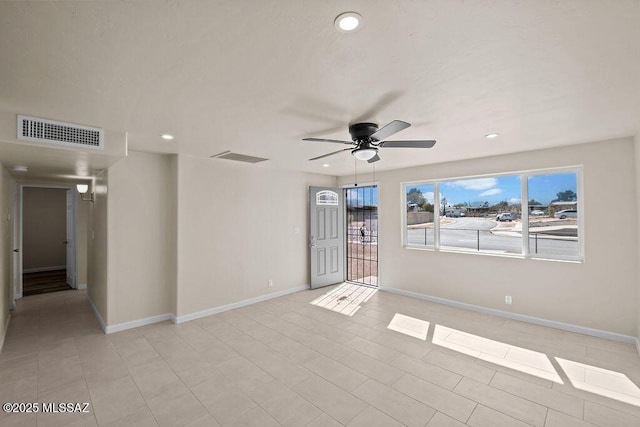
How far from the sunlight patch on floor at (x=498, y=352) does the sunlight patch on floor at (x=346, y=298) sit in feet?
4.71

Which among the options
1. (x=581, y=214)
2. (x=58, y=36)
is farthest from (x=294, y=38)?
(x=581, y=214)

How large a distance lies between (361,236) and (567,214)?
12.2 feet

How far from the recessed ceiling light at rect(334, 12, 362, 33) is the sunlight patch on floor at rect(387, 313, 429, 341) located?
3.49m

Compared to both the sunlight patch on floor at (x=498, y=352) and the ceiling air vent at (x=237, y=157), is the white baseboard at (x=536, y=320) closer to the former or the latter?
the sunlight patch on floor at (x=498, y=352)

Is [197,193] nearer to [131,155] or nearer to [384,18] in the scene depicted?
[131,155]

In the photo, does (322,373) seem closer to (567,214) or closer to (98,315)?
(98,315)

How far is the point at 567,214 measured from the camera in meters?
3.95

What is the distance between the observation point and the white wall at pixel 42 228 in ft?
25.5

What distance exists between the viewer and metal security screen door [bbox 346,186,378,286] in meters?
6.55

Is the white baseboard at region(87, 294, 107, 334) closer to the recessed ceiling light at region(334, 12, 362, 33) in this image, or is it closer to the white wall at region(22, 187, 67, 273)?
the white wall at region(22, 187, 67, 273)

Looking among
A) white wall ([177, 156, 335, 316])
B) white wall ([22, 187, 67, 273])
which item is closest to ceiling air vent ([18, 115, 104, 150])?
white wall ([177, 156, 335, 316])

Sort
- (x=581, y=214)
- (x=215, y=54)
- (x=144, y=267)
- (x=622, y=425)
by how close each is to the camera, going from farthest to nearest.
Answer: (x=144, y=267), (x=581, y=214), (x=622, y=425), (x=215, y=54)

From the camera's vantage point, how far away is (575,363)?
304 centimetres

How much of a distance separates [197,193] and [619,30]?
14.8 feet
